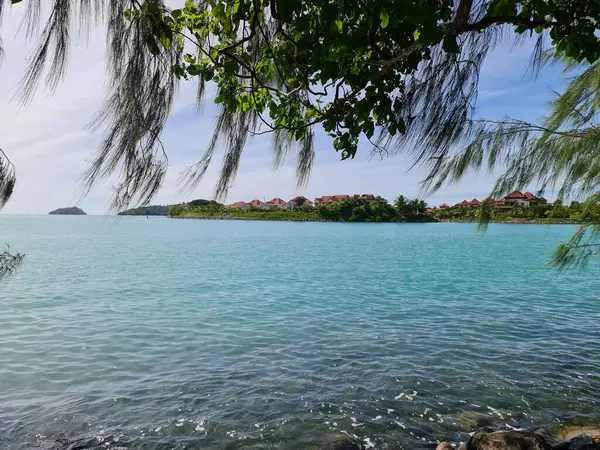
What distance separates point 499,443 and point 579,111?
9.40 ft

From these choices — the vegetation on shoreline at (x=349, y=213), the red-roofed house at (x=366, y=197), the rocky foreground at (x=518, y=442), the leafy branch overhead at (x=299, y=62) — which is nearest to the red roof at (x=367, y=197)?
the red-roofed house at (x=366, y=197)

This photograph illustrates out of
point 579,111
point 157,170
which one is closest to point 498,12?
point 157,170

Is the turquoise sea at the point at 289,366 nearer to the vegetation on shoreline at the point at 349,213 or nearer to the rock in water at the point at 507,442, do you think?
the rock in water at the point at 507,442

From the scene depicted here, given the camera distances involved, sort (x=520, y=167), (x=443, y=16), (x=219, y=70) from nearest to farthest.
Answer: (x=443, y=16) < (x=219, y=70) < (x=520, y=167)

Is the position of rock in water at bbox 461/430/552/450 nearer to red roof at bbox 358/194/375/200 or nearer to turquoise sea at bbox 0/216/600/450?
turquoise sea at bbox 0/216/600/450

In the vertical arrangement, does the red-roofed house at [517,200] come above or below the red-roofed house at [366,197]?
below

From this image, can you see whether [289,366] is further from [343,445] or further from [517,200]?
[517,200]

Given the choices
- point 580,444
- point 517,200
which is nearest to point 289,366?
point 580,444

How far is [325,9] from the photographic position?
182cm

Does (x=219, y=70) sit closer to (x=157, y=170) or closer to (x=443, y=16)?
(x=157, y=170)

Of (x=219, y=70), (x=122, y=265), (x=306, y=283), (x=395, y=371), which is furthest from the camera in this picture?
(x=122, y=265)

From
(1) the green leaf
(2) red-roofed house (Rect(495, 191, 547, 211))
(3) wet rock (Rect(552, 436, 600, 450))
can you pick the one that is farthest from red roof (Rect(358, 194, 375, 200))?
(1) the green leaf

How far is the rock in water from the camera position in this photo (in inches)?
141

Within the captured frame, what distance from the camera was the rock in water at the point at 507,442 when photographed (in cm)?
358
